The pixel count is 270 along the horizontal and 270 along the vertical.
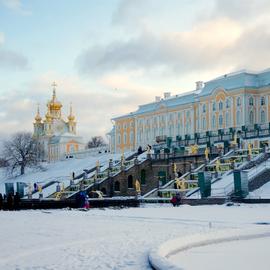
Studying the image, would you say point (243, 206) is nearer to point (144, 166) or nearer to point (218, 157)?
point (218, 157)

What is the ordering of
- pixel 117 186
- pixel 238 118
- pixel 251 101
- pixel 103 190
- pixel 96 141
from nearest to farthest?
pixel 103 190 < pixel 117 186 < pixel 251 101 < pixel 238 118 < pixel 96 141

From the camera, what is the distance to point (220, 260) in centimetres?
976

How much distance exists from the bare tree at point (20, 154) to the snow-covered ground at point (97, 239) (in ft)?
166

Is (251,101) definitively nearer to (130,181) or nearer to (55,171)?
(130,181)

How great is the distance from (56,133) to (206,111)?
53.0 meters

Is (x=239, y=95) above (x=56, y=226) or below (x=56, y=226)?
above

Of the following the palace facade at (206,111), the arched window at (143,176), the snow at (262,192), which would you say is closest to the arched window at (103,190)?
the arched window at (143,176)

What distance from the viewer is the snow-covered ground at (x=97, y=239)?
9.74 m

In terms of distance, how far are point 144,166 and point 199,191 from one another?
15060mm

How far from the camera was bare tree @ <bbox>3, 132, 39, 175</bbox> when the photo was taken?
6900 cm

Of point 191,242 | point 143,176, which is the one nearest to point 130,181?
point 143,176

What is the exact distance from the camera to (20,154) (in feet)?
228

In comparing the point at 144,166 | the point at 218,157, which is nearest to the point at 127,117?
the point at 144,166

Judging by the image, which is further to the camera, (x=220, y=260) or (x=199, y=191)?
(x=199, y=191)
